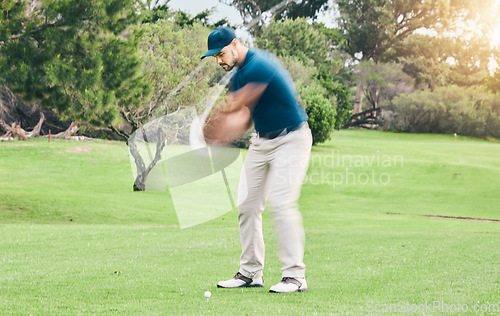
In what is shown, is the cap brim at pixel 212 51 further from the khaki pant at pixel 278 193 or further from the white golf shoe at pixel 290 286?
the white golf shoe at pixel 290 286

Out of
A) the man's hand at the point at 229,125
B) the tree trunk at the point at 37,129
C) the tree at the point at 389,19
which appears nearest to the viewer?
the man's hand at the point at 229,125

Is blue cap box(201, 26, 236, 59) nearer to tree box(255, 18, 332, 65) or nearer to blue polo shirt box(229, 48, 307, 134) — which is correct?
blue polo shirt box(229, 48, 307, 134)

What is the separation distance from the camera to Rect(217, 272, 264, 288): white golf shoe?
4883mm

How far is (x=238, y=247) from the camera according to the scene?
8539 millimetres

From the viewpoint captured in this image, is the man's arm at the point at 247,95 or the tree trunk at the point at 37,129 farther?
the tree trunk at the point at 37,129

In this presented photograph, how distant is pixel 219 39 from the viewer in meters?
4.62

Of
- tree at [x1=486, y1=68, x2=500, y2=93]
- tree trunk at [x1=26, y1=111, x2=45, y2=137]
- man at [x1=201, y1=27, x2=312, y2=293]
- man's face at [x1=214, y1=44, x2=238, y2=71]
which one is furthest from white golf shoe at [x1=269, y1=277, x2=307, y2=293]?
tree at [x1=486, y1=68, x2=500, y2=93]

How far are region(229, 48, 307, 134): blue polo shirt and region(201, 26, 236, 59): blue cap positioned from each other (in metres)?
0.20

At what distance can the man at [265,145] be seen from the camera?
15.1 feet

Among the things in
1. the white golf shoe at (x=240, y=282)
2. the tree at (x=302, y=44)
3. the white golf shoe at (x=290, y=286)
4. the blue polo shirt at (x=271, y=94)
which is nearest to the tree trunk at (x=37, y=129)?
the tree at (x=302, y=44)

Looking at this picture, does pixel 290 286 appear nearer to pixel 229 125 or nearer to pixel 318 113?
pixel 229 125

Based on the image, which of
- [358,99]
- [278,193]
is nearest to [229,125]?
[278,193]

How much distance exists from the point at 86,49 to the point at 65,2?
4.49ft

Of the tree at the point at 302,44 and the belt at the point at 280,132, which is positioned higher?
the tree at the point at 302,44
